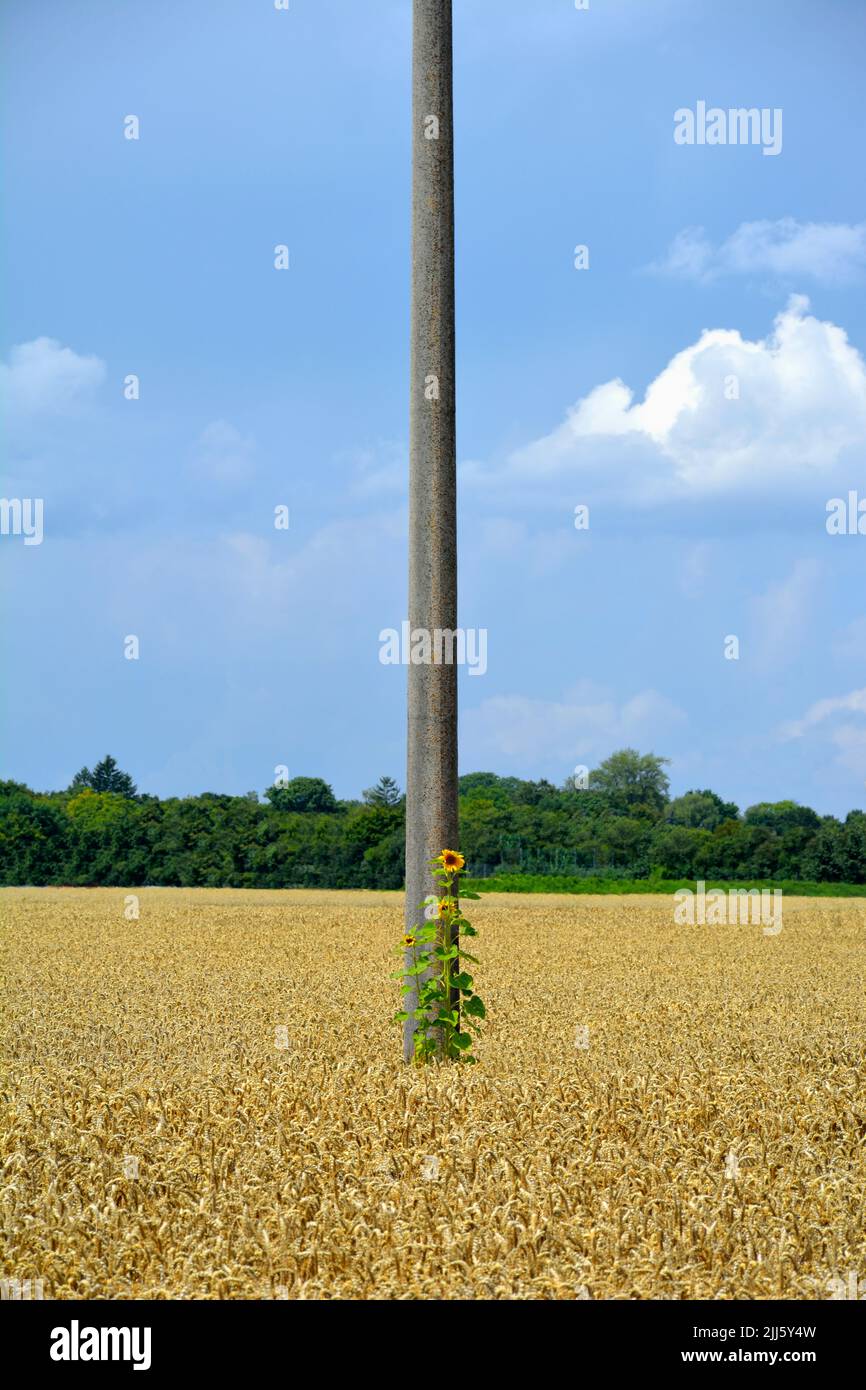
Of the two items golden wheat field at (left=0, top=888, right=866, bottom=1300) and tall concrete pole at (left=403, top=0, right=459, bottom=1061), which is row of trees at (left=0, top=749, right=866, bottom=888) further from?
tall concrete pole at (left=403, top=0, right=459, bottom=1061)

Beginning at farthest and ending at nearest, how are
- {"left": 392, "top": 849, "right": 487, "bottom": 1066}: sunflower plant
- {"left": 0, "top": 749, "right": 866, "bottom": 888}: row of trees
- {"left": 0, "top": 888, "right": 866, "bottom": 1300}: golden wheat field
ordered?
1. {"left": 0, "top": 749, "right": 866, "bottom": 888}: row of trees
2. {"left": 392, "top": 849, "right": 487, "bottom": 1066}: sunflower plant
3. {"left": 0, "top": 888, "right": 866, "bottom": 1300}: golden wheat field

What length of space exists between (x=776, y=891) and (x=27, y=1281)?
42.5m

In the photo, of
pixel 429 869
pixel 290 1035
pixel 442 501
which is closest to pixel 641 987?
pixel 290 1035

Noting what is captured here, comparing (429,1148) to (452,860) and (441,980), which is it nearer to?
(441,980)

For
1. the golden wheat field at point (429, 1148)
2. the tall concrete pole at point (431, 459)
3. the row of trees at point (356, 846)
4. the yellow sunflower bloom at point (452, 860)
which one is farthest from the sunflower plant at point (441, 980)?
the row of trees at point (356, 846)

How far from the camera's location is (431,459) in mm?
9789

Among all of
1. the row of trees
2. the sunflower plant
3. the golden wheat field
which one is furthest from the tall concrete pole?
the row of trees

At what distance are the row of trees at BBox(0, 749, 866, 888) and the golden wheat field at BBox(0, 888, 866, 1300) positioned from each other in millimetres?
35309

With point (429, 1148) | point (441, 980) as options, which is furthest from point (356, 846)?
point (429, 1148)

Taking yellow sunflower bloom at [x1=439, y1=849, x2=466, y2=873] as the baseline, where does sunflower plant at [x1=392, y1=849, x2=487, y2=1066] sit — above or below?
below

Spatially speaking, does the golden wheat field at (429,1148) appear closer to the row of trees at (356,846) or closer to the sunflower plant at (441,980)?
the sunflower plant at (441,980)

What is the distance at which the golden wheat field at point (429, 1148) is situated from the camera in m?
5.19

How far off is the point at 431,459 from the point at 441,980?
143 inches

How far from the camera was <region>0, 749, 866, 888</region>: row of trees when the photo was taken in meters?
49.9
